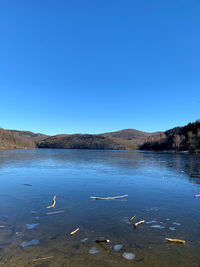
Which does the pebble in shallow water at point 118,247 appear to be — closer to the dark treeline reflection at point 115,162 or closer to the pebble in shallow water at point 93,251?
the pebble in shallow water at point 93,251

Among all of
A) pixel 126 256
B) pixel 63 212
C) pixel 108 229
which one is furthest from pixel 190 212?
pixel 63 212

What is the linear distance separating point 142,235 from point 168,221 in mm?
2465

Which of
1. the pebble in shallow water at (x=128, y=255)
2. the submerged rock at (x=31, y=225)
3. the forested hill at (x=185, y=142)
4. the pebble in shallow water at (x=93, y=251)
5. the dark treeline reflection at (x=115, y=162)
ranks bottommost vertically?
the pebble in shallow water at (x=128, y=255)

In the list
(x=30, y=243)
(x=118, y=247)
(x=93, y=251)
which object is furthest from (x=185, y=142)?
(x=30, y=243)

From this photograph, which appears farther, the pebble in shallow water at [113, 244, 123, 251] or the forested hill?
the forested hill

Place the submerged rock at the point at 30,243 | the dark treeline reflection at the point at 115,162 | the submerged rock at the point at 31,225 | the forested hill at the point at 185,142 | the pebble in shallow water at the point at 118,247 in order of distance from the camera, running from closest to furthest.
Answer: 1. the pebble in shallow water at the point at 118,247
2. the submerged rock at the point at 30,243
3. the submerged rock at the point at 31,225
4. the dark treeline reflection at the point at 115,162
5. the forested hill at the point at 185,142

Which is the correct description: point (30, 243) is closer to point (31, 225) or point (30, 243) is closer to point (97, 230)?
point (31, 225)

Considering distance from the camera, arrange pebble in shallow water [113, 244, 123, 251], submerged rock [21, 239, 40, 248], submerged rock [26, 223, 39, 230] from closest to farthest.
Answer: pebble in shallow water [113, 244, 123, 251] → submerged rock [21, 239, 40, 248] → submerged rock [26, 223, 39, 230]

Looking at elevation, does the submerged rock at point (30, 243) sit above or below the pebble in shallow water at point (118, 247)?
above

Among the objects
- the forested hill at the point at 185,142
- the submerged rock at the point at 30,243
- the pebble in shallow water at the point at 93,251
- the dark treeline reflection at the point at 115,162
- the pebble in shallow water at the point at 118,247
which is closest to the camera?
the pebble in shallow water at the point at 93,251

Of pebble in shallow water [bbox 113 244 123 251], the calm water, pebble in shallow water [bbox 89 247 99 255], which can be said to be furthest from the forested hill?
pebble in shallow water [bbox 89 247 99 255]

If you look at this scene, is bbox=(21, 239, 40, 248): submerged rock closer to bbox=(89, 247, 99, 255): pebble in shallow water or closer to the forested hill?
bbox=(89, 247, 99, 255): pebble in shallow water

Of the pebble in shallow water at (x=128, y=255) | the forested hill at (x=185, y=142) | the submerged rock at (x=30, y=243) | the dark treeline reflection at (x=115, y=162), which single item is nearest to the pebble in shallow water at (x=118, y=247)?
the pebble in shallow water at (x=128, y=255)

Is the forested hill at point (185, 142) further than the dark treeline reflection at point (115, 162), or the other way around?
the forested hill at point (185, 142)
